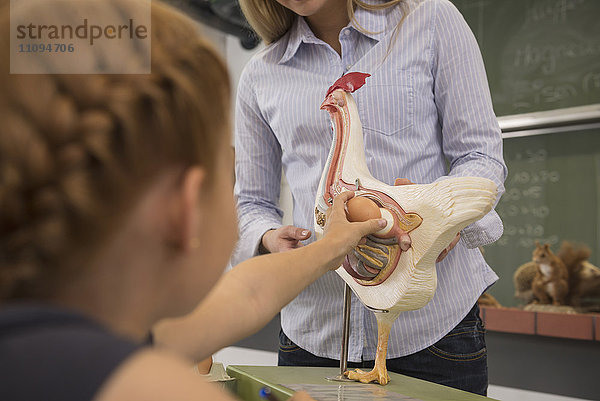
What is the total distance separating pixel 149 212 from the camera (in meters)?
0.37

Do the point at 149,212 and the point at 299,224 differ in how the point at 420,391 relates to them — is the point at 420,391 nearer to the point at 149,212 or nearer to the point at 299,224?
the point at 299,224

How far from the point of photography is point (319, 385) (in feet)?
3.03

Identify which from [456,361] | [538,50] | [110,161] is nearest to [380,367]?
[456,361]

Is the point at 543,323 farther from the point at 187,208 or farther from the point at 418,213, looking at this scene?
the point at 187,208

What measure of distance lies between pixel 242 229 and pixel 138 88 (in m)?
0.89

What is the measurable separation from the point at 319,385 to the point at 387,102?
0.52 m

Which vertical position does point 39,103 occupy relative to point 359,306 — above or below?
above

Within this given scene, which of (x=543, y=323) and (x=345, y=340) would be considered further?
(x=543, y=323)

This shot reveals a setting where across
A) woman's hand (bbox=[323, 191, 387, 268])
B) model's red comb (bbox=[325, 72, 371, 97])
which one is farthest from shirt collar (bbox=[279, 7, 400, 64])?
woman's hand (bbox=[323, 191, 387, 268])

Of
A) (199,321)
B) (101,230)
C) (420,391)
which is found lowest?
(420,391)

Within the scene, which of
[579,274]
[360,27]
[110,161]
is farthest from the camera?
[579,274]

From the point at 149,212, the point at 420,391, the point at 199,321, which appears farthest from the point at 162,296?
the point at 420,391

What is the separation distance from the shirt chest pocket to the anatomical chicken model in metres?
0.05

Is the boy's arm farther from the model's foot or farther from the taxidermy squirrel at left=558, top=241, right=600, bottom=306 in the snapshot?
the taxidermy squirrel at left=558, top=241, right=600, bottom=306
